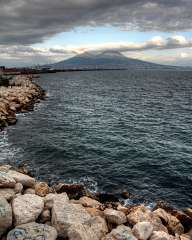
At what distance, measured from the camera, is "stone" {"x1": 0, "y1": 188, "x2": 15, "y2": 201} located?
1600 cm

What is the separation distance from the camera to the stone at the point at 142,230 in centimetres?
1514

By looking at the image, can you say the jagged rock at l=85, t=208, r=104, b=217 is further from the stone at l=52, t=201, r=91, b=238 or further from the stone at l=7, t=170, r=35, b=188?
the stone at l=7, t=170, r=35, b=188

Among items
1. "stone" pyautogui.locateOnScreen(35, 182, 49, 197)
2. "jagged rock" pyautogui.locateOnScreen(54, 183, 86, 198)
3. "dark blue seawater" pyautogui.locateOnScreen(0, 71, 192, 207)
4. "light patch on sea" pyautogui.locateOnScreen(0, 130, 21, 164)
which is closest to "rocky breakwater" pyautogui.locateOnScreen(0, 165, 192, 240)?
"stone" pyautogui.locateOnScreen(35, 182, 49, 197)

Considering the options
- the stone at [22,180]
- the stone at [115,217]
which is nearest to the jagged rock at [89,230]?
the stone at [115,217]

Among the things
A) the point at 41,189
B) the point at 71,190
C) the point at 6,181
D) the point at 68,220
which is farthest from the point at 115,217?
the point at 71,190

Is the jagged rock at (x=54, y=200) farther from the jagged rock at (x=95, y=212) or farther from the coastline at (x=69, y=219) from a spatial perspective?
the jagged rock at (x=95, y=212)

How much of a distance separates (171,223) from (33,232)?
824 centimetres

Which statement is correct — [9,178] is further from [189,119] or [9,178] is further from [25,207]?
[189,119]

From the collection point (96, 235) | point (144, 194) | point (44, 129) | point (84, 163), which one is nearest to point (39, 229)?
point (96, 235)

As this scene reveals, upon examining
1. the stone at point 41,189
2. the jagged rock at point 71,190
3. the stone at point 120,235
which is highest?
the stone at point 41,189

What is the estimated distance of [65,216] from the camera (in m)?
14.9

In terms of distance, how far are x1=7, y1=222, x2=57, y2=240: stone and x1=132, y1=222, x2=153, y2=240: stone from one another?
154 inches

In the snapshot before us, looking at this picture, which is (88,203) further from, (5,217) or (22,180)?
(5,217)

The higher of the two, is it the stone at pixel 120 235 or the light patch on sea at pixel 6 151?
the stone at pixel 120 235
